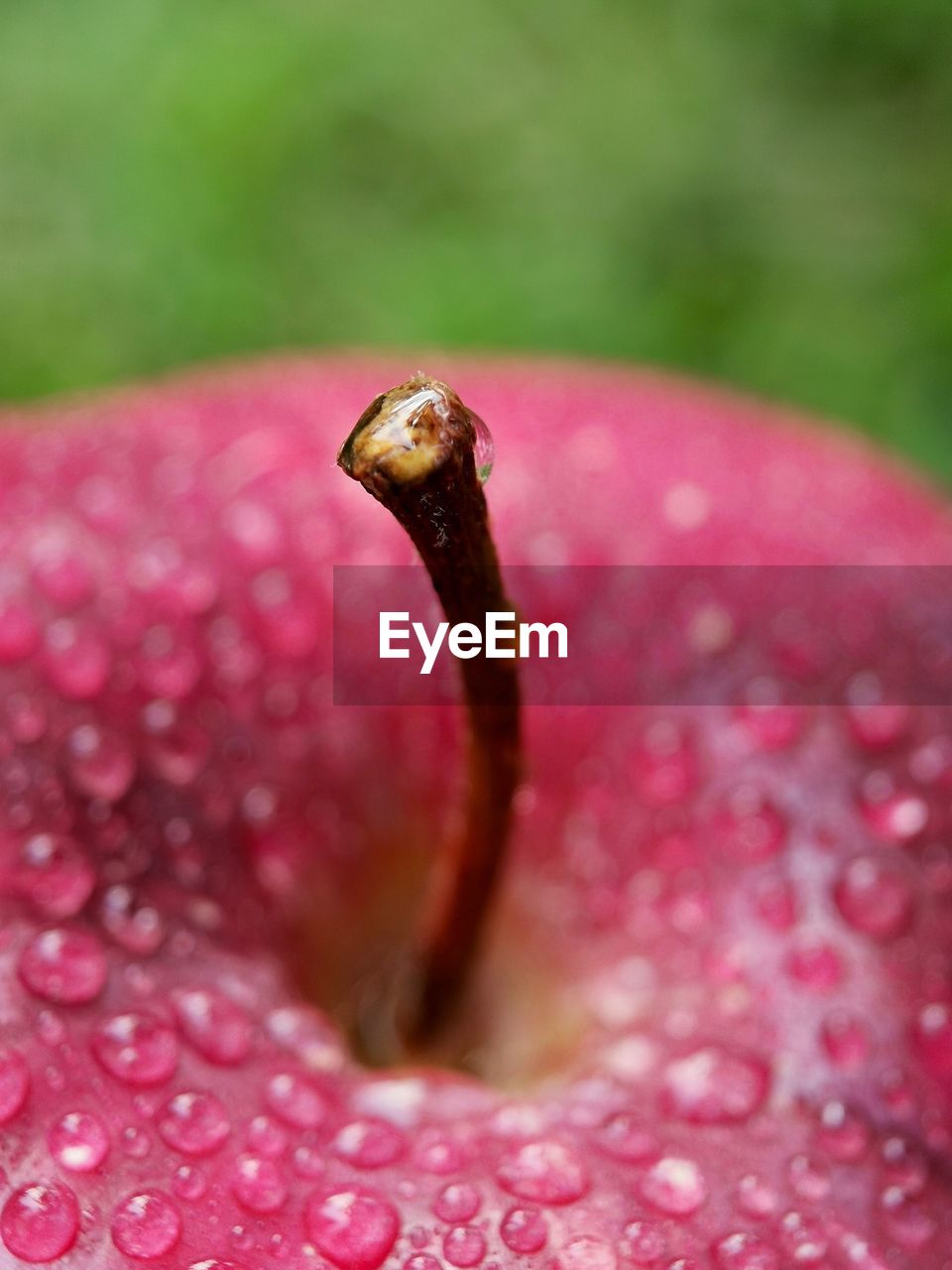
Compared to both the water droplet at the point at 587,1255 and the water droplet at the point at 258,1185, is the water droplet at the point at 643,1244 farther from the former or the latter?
the water droplet at the point at 258,1185

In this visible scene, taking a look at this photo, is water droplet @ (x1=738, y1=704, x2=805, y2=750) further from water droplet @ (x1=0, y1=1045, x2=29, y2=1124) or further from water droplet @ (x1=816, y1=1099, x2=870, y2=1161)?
water droplet @ (x1=0, y1=1045, x2=29, y2=1124)

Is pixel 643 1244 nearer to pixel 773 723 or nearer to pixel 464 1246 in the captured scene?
pixel 464 1246

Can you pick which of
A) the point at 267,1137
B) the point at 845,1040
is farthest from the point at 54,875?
the point at 845,1040

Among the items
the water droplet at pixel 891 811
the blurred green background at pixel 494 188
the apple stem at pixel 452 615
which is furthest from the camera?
the blurred green background at pixel 494 188

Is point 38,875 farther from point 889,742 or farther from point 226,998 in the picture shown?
point 889,742

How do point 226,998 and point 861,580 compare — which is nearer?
point 226,998

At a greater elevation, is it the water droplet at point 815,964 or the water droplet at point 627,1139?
the water droplet at point 815,964

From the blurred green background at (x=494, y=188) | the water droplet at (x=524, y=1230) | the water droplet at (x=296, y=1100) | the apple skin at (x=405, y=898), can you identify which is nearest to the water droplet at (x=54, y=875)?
the apple skin at (x=405, y=898)

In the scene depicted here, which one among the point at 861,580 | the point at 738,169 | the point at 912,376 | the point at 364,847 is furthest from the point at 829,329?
the point at 364,847
